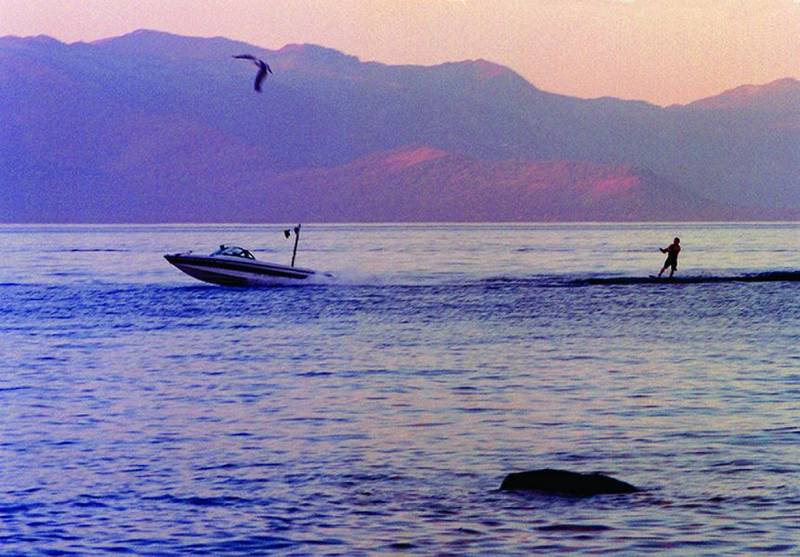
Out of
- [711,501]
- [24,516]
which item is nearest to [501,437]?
[711,501]

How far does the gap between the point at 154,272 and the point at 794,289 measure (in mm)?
47559

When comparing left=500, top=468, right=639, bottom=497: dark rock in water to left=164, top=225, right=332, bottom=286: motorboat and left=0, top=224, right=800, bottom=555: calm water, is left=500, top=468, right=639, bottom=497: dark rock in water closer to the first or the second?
left=0, top=224, right=800, bottom=555: calm water

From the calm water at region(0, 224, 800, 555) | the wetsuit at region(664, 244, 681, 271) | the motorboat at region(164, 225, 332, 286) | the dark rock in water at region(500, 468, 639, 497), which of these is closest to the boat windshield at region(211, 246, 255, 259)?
the motorboat at region(164, 225, 332, 286)

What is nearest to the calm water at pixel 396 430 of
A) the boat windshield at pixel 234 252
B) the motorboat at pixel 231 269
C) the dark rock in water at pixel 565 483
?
the dark rock in water at pixel 565 483

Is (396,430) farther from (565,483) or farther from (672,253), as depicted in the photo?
(672,253)

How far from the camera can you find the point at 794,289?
68.8 metres

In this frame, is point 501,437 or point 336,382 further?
point 336,382

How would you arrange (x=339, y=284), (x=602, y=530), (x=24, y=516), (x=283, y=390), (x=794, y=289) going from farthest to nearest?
(x=339, y=284) < (x=794, y=289) < (x=283, y=390) < (x=24, y=516) < (x=602, y=530)

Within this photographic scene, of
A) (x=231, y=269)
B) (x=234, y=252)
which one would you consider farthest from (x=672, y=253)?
(x=234, y=252)

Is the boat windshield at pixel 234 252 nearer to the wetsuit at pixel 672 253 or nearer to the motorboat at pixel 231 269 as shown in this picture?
the motorboat at pixel 231 269

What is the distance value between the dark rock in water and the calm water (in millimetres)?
325

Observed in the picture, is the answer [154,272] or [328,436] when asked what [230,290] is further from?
[328,436]

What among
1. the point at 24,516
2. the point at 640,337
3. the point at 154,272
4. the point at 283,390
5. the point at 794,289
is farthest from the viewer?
the point at 154,272

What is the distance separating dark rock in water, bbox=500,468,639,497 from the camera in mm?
18172
